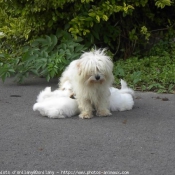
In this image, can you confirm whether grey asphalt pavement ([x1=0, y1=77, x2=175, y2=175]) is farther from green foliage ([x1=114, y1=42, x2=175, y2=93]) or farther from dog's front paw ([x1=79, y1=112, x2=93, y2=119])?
green foliage ([x1=114, y1=42, x2=175, y2=93])

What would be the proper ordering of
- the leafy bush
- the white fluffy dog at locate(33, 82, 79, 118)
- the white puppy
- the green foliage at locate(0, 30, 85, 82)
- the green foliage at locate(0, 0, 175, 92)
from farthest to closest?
the leafy bush
the green foliage at locate(0, 0, 175, 92)
the green foliage at locate(0, 30, 85, 82)
the white puppy
the white fluffy dog at locate(33, 82, 79, 118)

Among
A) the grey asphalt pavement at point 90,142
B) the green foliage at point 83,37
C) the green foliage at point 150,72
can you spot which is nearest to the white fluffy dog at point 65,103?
the grey asphalt pavement at point 90,142

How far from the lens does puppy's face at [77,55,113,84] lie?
6.85 m

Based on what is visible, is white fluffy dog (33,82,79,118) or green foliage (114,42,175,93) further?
green foliage (114,42,175,93)

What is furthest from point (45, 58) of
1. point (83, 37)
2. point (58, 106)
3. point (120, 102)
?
point (58, 106)

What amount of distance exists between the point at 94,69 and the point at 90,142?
1.33m

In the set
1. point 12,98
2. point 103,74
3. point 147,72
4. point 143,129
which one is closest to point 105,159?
point 143,129

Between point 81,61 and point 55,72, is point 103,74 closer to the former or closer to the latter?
point 81,61

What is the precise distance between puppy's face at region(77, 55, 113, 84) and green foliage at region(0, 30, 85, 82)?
230 cm

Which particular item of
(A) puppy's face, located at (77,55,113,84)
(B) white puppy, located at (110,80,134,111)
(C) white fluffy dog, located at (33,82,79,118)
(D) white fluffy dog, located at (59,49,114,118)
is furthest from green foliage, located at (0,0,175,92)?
(A) puppy's face, located at (77,55,113,84)

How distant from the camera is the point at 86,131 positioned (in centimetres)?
642

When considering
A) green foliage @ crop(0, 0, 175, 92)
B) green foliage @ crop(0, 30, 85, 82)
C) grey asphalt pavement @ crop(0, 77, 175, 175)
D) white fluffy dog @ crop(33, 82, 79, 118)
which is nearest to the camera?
grey asphalt pavement @ crop(0, 77, 175, 175)

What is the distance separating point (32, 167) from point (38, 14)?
573 cm

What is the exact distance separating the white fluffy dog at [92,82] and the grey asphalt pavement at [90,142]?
0.21m
